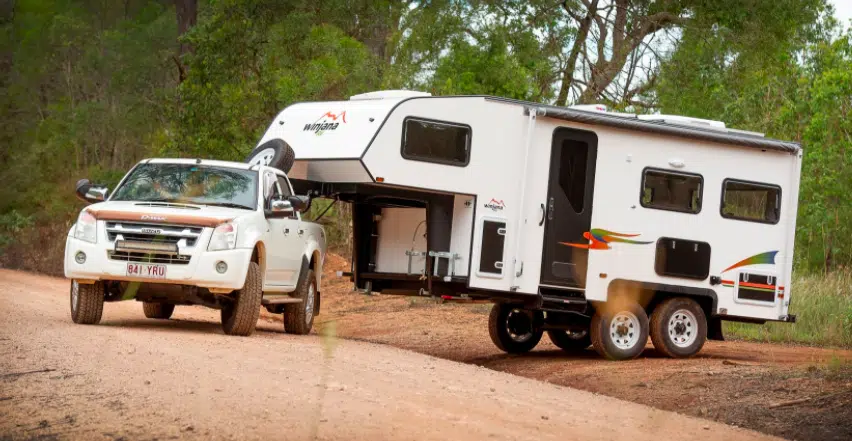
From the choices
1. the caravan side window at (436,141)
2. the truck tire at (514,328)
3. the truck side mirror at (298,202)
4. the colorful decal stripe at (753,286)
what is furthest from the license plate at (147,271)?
the colorful decal stripe at (753,286)

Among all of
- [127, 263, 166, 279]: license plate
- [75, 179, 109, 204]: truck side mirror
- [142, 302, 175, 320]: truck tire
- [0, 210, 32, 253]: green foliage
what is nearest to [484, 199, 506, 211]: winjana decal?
[127, 263, 166, 279]: license plate

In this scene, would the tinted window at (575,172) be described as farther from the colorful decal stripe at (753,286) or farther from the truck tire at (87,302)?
the truck tire at (87,302)

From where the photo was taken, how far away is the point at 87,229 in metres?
14.2

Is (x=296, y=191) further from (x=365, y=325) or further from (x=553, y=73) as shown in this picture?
(x=553, y=73)

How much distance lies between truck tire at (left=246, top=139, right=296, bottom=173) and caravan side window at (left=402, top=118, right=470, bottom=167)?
63.2 inches

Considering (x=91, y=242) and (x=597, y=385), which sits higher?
(x=91, y=242)

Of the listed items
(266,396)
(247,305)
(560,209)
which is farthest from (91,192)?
(266,396)

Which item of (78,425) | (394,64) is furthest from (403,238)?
(394,64)

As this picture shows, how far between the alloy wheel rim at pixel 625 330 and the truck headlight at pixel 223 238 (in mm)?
5046

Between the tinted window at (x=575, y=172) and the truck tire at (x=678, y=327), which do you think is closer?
the tinted window at (x=575, y=172)

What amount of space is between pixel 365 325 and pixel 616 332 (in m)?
7.58

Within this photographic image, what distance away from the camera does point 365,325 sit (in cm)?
2341

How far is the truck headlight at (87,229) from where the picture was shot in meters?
14.2

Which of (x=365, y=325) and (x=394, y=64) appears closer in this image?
(x=365, y=325)
